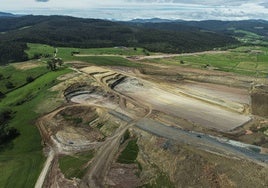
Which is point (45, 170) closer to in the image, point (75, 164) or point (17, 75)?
point (75, 164)

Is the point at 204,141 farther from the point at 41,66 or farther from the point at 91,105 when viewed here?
the point at 41,66

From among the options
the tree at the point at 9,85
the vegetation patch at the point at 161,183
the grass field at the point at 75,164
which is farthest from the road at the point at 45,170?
the tree at the point at 9,85

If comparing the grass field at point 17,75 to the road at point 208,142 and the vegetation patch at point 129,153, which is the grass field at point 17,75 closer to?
the road at point 208,142

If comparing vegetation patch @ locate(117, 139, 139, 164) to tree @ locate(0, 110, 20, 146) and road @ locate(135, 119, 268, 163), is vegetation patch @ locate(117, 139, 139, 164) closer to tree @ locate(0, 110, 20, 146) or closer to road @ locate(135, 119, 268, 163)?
road @ locate(135, 119, 268, 163)

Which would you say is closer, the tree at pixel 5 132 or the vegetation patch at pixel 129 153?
the vegetation patch at pixel 129 153

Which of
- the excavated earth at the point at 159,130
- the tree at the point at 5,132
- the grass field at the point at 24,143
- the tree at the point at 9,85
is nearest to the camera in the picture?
the excavated earth at the point at 159,130

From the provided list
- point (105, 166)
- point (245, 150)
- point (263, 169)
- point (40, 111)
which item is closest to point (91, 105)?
point (40, 111)

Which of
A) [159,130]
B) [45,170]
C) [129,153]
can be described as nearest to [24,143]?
[45,170]
